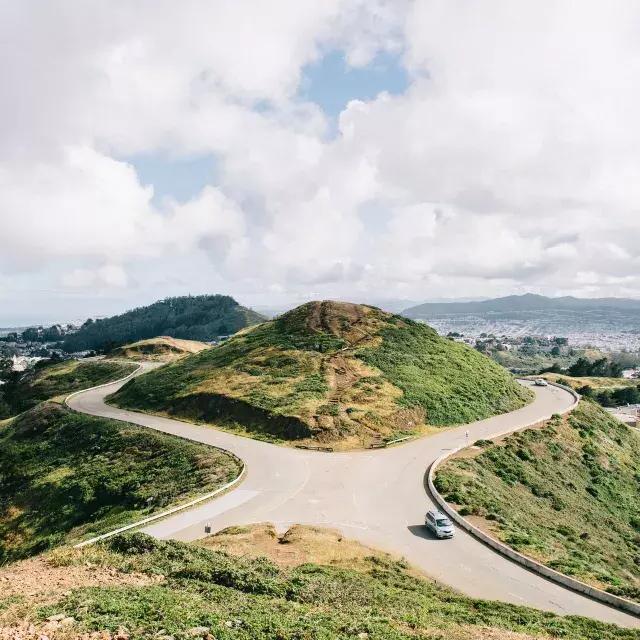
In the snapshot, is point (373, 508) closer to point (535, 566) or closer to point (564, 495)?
point (535, 566)

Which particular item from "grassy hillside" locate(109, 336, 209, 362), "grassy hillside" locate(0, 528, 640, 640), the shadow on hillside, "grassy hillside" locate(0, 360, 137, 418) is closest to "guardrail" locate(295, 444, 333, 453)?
the shadow on hillside

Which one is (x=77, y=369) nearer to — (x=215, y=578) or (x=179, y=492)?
(x=179, y=492)

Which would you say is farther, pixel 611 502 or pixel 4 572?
pixel 611 502

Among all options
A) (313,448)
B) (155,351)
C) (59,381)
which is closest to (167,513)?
(313,448)

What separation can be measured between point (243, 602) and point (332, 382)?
43.4 metres

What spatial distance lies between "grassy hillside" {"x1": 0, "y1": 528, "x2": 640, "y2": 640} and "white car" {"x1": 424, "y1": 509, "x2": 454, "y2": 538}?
4219mm

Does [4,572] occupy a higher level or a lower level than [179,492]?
higher

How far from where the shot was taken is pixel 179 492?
113ft

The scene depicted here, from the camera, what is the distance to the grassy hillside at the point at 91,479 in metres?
34.7

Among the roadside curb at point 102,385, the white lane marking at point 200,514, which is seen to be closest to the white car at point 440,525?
the white lane marking at point 200,514

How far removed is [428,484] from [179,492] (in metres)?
16.4

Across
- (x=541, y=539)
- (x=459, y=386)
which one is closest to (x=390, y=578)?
(x=541, y=539)

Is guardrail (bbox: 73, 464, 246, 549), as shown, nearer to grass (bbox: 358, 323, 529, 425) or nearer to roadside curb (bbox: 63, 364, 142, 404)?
grass (bbox: 358, 323, 529, 425)

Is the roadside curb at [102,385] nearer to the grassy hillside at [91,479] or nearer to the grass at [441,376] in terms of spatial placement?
the grassy hillside at [91,479]
